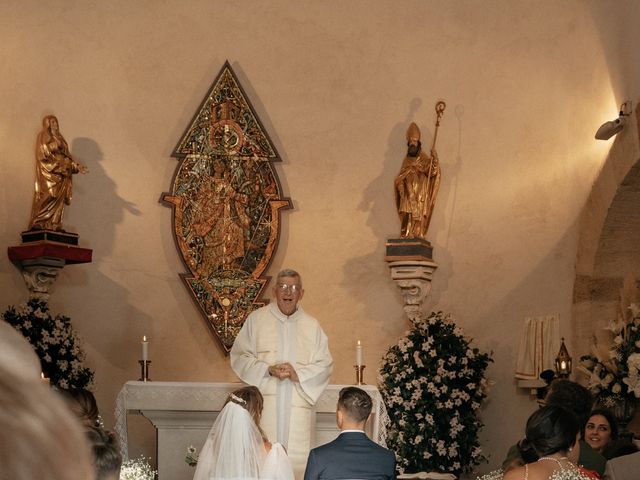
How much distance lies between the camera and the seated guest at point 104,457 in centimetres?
246

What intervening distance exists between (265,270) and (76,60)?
281 centimetres

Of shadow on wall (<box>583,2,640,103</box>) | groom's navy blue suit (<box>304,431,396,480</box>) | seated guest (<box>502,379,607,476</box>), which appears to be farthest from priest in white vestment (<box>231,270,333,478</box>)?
shadow on wall (<box>583,2,640,103</box>)

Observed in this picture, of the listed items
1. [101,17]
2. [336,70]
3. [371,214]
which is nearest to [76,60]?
[101,17]

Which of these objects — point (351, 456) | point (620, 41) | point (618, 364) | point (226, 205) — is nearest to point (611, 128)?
point (620, 41)

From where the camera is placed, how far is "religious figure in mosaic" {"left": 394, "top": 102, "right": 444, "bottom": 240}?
10062 millimetres

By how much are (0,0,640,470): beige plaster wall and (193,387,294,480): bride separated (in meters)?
4.54

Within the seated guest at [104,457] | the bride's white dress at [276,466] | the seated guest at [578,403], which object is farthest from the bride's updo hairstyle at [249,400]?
the seated guest at [104,457]

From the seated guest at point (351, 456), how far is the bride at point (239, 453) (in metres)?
0.70

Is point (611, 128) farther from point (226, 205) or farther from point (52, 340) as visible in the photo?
point (52, 340)

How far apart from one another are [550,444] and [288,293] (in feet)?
13.4

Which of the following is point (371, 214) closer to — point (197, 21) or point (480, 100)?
point (480, 100)

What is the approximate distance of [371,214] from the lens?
415 inches

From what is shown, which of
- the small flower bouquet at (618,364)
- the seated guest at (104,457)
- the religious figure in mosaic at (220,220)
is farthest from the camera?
the religious figure in mosaic at (220,220)

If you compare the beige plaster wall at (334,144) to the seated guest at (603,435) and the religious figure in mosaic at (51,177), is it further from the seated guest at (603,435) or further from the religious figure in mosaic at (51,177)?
the seated guest at (603,435)
